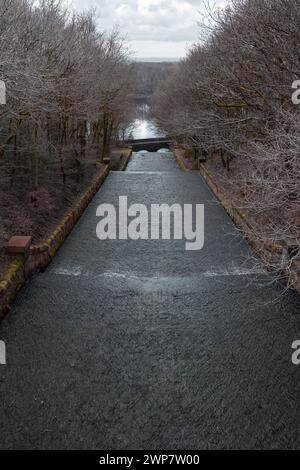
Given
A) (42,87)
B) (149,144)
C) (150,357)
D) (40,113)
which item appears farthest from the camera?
(149,144)

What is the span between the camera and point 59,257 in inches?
378

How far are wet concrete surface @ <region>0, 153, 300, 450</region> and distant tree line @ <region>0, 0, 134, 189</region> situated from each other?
12.6 ft

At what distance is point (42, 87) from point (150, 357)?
6039 millimetres

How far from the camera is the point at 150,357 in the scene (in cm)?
580

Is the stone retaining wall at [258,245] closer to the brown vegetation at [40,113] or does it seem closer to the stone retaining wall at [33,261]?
the stone retaining wall at [33,261]

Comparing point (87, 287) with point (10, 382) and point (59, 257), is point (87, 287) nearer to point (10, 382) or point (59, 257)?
point (59, 257)

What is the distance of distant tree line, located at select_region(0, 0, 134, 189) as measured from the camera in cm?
832

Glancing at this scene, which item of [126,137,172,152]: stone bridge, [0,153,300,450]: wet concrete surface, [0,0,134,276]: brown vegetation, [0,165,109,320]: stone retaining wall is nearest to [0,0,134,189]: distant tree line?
[0,0,134,276]: brown vegetation

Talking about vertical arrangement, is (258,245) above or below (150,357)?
above

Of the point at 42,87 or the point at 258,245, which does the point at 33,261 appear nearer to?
the point at 42,87

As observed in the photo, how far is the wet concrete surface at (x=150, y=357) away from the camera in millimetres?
4500

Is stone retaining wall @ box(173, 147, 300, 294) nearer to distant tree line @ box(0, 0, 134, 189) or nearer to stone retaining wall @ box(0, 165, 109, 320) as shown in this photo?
stone retaining wall @ box(0, 165, 109, 320)

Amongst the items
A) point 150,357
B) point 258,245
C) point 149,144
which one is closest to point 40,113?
point 258,245
